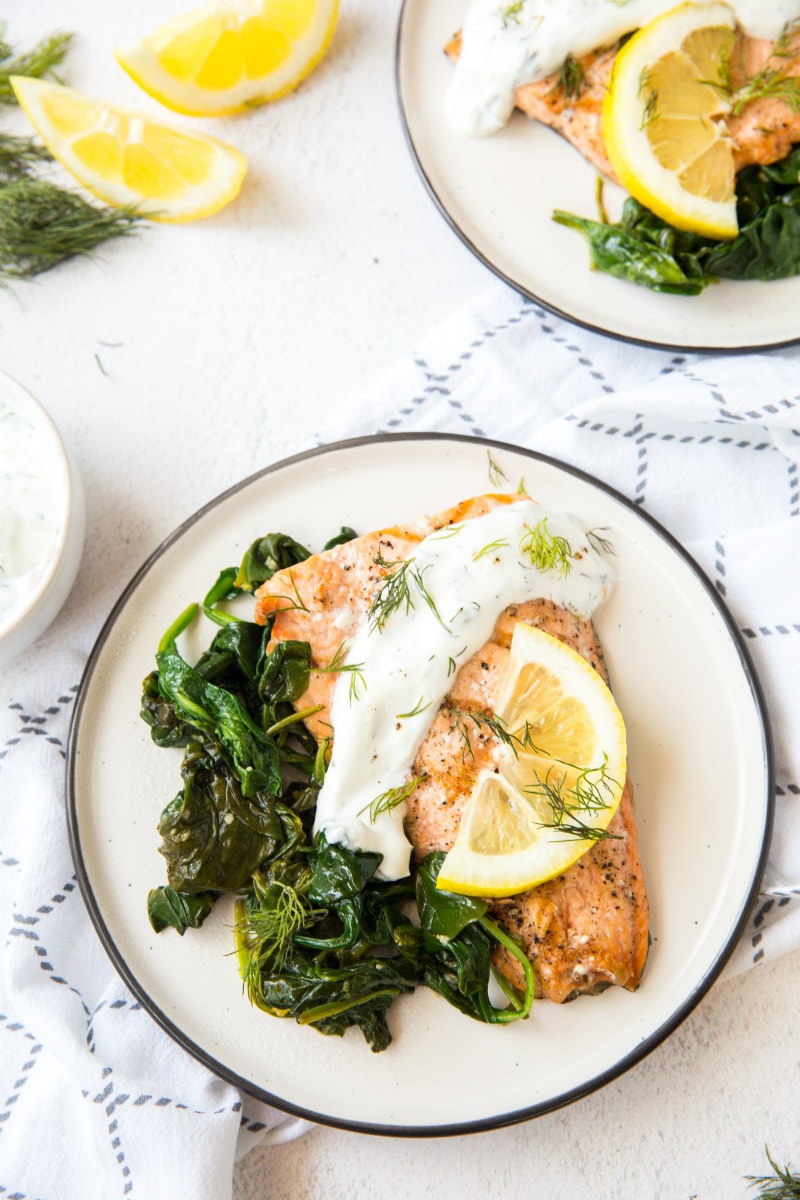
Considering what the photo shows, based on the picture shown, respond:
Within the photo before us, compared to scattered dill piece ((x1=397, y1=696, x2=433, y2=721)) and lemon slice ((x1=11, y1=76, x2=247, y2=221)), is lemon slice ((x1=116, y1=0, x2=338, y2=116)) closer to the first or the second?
lemon slice ((x1=11, y1=76, x2=247, y2=221))

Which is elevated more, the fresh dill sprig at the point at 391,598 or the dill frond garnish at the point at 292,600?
the fresh dill sprig at the point at 391,598

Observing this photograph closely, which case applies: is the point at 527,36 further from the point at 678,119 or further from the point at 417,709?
the point at 417,709

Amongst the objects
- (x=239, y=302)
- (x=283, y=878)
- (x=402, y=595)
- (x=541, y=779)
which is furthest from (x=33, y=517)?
(x=541, y=779)

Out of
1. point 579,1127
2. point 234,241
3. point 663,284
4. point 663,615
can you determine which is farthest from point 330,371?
point 579,1127

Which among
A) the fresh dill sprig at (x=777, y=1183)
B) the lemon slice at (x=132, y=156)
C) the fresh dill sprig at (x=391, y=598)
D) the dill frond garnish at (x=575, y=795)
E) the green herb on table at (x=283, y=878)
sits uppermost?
the lemon slice at (x=132, y=156)

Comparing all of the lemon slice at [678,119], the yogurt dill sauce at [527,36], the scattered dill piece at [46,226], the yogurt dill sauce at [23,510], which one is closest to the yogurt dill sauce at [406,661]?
the yogurt dill sauce at [23,510]

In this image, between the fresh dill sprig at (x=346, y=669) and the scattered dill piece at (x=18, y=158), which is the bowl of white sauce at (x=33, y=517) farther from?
the scattered dill piece at (x=18, y=158)

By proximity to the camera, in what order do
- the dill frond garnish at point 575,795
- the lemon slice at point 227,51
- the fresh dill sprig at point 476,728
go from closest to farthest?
the dill frond garnish at point 575,795 → the fresh dill sprig at point 476,728 → the lemon slice at point 227,51

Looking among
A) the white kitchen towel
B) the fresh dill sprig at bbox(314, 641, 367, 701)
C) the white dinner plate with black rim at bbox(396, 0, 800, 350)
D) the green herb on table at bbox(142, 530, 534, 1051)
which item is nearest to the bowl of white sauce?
the white kitchen towel
